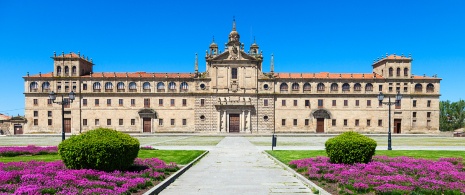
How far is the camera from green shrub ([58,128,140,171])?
13352 millimetres

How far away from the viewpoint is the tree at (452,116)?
90.3 meters

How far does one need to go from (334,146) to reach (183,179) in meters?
6.78

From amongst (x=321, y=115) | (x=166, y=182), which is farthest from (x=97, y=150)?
(x=321, y=115)

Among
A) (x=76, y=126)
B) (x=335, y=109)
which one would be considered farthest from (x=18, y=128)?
(x=335, y=109)

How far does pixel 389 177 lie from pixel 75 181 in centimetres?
1046

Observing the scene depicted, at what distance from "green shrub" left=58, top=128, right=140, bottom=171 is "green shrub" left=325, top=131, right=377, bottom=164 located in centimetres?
873

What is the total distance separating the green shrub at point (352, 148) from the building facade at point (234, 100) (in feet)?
162

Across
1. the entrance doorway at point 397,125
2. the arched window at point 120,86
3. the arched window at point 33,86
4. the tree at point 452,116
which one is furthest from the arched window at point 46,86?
the tree at point 452,116

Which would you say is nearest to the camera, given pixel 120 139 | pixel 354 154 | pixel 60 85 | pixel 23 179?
pixel 23 179

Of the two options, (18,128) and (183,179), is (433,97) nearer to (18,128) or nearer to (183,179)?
(183,179)

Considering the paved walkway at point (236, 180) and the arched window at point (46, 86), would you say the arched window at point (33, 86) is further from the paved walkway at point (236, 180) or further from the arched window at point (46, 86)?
the paved walkway at point (236, 180)

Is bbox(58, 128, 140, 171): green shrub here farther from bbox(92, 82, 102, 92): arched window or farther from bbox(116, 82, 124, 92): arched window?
bbox(92, 82, 102, 92): arched window

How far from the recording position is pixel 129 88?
6681cm

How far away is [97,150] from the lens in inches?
527
